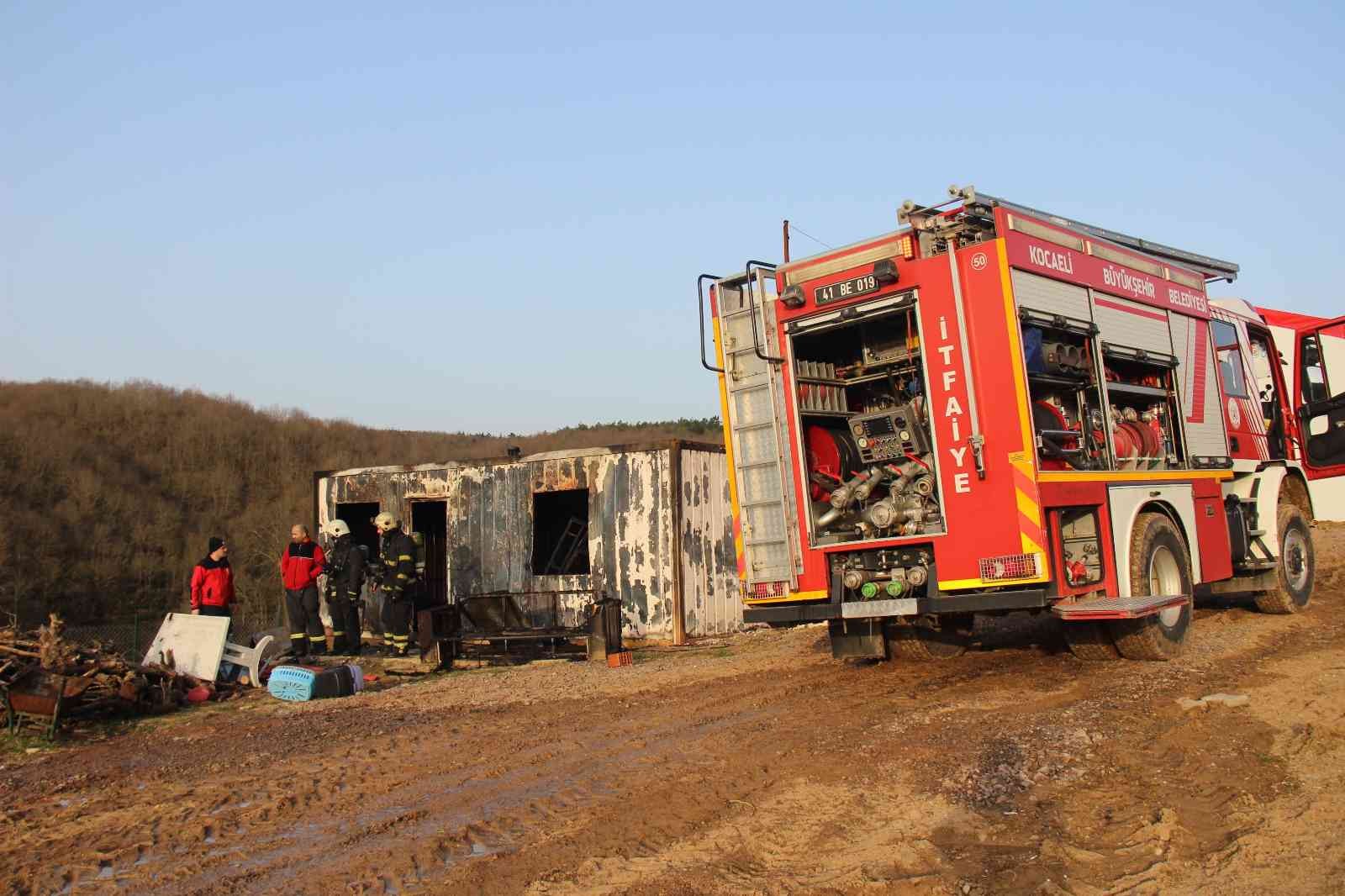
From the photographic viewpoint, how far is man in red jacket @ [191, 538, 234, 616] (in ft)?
41.1

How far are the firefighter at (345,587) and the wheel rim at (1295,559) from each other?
11.0 m

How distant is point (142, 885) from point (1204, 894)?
174 inches

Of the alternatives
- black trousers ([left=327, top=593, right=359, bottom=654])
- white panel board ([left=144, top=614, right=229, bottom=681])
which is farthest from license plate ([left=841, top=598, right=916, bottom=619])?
black trousers ([left=327, top=593, right=359, bottom=654])

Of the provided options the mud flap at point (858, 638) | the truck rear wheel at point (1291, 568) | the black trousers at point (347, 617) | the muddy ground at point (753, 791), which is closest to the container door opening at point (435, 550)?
the black trousers at point (347, 617)

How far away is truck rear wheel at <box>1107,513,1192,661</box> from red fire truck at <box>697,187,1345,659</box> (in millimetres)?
22

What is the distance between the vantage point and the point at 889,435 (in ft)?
30.3

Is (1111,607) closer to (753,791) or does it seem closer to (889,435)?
(889,435)

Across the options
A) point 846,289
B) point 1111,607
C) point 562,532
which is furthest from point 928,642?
point 562,532

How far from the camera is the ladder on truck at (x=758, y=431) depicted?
366 inches

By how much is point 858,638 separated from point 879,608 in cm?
96

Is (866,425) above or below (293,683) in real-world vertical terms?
above

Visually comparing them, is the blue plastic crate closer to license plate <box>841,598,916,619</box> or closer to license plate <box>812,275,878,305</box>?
license plate <box>841,598,916,619</box>

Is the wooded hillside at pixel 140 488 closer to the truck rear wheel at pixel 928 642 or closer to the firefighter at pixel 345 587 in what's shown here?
the firefighter at pixel 345 587

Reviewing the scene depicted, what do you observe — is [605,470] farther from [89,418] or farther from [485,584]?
[89,418]
